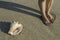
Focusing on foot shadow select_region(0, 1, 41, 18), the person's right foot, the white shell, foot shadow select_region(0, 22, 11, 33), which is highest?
the white shell

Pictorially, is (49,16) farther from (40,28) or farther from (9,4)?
(9,4)

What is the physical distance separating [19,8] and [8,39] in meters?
1.22

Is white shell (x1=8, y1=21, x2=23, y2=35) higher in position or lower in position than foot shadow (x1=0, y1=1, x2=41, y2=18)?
higher

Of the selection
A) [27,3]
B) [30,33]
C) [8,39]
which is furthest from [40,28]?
[27,3]

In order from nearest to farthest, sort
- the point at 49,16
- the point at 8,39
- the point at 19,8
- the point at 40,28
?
the point at 8,39
the point at 40,28
the point at 49,16
the point at 19,8

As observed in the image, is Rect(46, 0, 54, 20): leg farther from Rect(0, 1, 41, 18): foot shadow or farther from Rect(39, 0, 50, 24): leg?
Rect(0, 1, 41, 18): foot shadow

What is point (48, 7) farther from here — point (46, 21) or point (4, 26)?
point (4, 26)

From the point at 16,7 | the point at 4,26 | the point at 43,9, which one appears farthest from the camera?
the point at 16,7

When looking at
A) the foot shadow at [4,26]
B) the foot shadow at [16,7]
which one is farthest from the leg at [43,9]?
the foot shadow at [4,26]

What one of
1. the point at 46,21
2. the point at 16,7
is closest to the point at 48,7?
the point at 46,21

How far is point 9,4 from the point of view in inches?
200

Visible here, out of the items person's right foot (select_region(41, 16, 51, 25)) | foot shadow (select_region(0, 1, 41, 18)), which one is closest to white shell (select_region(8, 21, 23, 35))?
person's right foot (select_region(41, 16, 51, 25))

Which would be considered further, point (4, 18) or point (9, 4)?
point (9, 4)

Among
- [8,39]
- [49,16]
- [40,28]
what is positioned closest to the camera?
[8,39]
